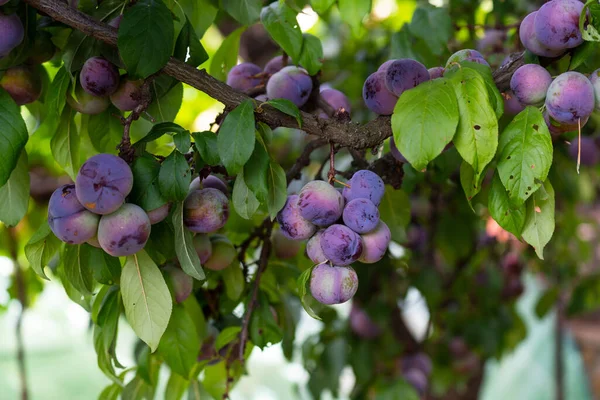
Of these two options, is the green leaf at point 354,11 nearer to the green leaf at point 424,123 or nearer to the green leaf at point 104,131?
the green leaf at point 424,123

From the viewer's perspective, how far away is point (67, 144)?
0.84 m

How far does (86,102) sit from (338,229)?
1.13 ft

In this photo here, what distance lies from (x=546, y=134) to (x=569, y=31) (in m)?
0.11

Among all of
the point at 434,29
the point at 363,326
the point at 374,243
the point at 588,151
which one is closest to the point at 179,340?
the point at 374,243

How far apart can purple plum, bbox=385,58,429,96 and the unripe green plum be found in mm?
300

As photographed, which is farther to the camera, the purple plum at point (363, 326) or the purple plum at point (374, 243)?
the purple plum at point (363, 326)

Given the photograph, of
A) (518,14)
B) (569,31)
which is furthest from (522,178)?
(518,14)

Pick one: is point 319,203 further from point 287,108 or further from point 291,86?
point 291,86

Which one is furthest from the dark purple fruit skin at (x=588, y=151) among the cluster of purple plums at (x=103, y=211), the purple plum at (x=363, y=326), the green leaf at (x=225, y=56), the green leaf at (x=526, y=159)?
the cluster of purple plums at (x=103, y=211)

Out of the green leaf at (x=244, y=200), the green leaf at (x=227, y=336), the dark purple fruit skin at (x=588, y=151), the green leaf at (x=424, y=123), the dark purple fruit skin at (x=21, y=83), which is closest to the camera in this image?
the green leaf at (x=424, y=123)

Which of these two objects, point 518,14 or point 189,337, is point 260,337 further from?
point 518,14

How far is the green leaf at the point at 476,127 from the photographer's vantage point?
0.62m

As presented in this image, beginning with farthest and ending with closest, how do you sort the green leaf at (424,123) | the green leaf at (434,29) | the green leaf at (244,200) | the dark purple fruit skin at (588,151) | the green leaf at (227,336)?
the dark purple fruit skin at (588,151) → the green leaf at (434,29) → the green leaf at (227,336) → the green leaf at (244,200) → the green leaf at (424,123)

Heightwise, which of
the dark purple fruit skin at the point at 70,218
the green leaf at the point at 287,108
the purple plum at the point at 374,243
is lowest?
the purple plum at the point at 374,243
